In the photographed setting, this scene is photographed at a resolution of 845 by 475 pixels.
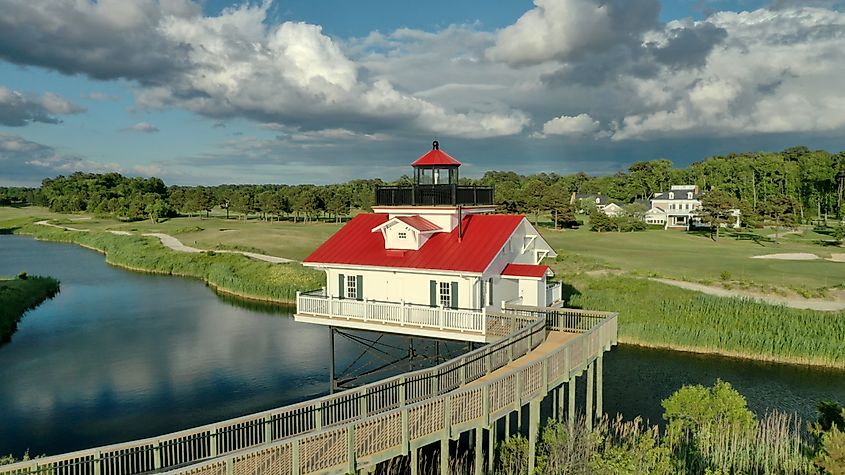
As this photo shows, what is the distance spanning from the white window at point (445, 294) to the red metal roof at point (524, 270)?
2.58 metres

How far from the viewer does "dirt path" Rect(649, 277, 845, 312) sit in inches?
1505

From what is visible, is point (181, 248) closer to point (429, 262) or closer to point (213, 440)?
point (429, 262)

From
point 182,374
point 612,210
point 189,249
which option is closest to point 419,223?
point 182,374

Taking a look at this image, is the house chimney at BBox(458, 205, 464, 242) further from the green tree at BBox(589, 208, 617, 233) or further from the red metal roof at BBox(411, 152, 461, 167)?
the green tree at BBox(589, 208, 617, 233)

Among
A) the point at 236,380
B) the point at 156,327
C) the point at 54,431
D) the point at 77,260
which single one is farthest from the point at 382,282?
the point at 77,260

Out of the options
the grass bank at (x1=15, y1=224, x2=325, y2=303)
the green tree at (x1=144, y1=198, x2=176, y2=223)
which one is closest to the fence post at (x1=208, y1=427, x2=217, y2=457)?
the grass bank at (x1=15, y1=224, x2=325, y2=303)

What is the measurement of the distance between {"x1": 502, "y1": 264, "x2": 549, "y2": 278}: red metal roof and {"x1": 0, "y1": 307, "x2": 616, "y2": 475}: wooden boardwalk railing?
280 cm

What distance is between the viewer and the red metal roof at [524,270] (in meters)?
24.9

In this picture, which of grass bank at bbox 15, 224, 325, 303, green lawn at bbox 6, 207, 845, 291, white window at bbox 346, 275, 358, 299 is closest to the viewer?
white window at bbox 346, 275, 358, 299

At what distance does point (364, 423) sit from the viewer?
548 inches

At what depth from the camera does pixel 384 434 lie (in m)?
14.2

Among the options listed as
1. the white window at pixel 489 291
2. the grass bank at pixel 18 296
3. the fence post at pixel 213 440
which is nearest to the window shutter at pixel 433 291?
the white window at pixel 489 291

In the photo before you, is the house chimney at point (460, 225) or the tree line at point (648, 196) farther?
the tree line at point (648, 196)

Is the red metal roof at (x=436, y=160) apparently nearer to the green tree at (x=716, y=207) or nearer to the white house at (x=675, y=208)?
the green tree at (x=716, y=207)
